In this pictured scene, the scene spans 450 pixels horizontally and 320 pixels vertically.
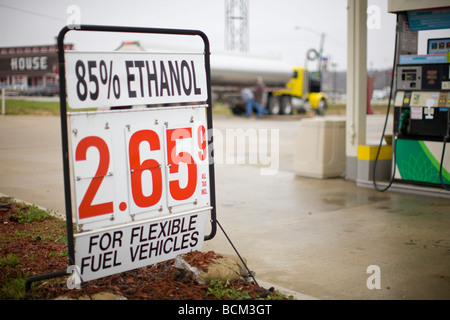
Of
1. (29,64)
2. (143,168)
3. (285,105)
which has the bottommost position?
(285,105)

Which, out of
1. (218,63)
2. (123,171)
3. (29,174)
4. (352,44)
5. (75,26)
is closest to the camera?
(75,26)

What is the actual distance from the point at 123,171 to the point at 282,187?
582cm

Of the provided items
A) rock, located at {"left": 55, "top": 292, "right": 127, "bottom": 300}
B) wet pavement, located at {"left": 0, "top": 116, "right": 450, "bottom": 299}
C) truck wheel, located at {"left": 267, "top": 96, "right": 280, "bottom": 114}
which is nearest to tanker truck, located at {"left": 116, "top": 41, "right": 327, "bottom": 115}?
truck wheel, located at {"left": 267, "top": 96, "right": 280, "bottom": 114}

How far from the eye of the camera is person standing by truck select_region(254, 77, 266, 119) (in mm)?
31000

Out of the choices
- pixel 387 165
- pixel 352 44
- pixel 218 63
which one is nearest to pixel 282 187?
pixel 387 165

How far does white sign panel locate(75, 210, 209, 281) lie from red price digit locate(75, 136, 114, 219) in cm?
16

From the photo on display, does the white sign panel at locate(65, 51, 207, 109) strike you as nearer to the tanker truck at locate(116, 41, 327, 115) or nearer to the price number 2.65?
the price number 2.65

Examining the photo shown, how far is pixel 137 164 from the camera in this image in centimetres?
420

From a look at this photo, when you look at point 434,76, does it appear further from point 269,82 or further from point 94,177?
point 269,82

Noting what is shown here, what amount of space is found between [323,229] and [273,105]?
27623mm

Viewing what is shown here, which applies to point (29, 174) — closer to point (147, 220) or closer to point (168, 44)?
point (147, 220)

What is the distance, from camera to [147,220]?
4250 millimetres

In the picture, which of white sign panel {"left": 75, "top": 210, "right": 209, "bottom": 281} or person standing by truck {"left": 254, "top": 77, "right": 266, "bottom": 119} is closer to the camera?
white sign panel {"left": 75, "top": 210, "right": 209, "bottom": 281}

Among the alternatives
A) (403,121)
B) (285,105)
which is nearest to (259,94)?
(285,105)
